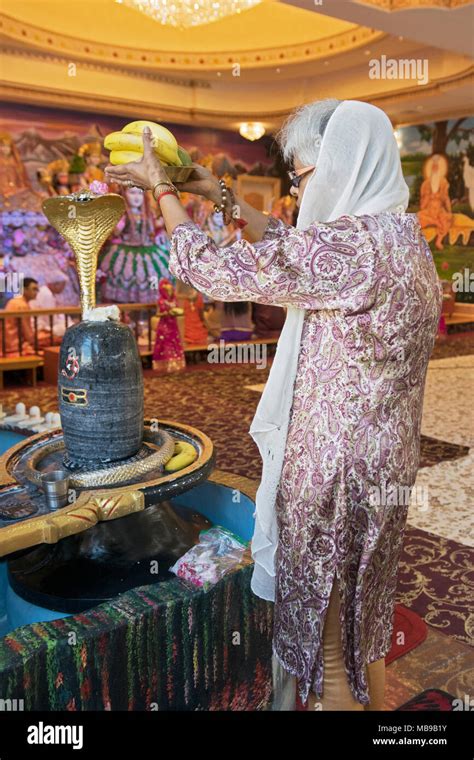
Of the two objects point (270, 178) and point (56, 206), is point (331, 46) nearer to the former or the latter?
point (270, 178)

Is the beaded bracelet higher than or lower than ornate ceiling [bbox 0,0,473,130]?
lower

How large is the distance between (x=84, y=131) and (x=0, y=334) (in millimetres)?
3834

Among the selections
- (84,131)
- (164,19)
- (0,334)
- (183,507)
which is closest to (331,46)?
(164,19)

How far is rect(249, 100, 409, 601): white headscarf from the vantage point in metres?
1.62

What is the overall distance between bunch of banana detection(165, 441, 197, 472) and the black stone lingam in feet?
0.53

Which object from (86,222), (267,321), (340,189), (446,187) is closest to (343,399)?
(340,189)

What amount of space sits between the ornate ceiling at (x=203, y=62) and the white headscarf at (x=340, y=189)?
7363 millimetres

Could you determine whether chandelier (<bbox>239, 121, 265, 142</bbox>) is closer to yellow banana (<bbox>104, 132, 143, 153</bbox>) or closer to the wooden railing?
the wooden railing

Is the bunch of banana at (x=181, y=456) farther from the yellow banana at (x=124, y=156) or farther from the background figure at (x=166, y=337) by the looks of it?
the background figure at (x=166, y=337)

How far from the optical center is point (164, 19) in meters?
6.59

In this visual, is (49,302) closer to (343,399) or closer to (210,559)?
(210,559)

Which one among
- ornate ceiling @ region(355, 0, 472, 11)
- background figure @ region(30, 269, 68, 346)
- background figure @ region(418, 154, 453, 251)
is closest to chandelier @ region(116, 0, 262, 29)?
ornate ceiling @ region(355, 0, 472, 11)

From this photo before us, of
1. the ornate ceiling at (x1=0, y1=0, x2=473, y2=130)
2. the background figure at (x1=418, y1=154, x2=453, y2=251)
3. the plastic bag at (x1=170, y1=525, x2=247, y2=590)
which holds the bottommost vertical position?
the plastic bag at (x1=170, y1=525, x2=247, y2=590)

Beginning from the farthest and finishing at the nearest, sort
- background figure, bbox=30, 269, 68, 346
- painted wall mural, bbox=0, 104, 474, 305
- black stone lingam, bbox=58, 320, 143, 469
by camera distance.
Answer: painted wall mural, bbox=0, 104, 474, 305 → background figure, bbox=30, 269, 68, 346 → black stone lingam, bbox=58, 320, 143, 469
